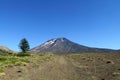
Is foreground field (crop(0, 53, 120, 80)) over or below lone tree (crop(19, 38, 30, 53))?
below

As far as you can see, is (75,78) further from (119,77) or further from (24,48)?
(24,48)

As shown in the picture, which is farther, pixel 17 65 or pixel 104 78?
pixel 17 65

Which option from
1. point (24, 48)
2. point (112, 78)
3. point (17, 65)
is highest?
point (24, 48)

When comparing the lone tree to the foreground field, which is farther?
the lone tree

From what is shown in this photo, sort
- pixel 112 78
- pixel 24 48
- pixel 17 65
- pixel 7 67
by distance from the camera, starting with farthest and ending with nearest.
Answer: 1. pixel 24 48
2. pixel 17 65
3. pixel 7 67
4. pixel 112 78

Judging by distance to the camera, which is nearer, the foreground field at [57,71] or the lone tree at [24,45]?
the foreground field at [57,71]

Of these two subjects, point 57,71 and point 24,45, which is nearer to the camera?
point 57,71

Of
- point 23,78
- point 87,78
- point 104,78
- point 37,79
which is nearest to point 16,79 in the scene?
point 23,78

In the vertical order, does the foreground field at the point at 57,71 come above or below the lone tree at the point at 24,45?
below

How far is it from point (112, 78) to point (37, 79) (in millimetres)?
6616

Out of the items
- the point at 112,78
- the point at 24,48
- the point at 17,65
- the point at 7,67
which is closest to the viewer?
the point at 112,78

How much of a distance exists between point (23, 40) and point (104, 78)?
9779cm

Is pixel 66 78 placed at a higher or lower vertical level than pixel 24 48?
lower

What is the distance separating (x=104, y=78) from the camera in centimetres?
1870
